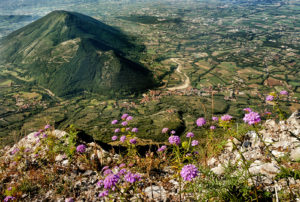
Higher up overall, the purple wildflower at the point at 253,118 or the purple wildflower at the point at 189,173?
the purple wildflower at the point at 253,118

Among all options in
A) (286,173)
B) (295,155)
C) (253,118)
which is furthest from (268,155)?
(253,118)

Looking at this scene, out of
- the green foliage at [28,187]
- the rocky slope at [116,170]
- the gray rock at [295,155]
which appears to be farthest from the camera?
the green foliage at [28,187]

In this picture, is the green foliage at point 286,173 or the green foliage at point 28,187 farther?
the green foliage at point 28,187

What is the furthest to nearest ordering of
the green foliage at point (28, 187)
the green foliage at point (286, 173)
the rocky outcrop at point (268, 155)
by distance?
1. the green foliage at point (28, 187)
2. the rocky outcrop at point (268, 155)
3. the green foliage at point (286, 173)

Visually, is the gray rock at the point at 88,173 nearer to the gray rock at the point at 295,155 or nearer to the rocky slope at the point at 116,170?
the rocky slope at the point at 116,170

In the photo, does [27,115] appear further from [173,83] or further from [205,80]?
[205,80]

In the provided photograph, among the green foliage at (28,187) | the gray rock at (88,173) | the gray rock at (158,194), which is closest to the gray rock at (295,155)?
→ the gray rock at (158,194)

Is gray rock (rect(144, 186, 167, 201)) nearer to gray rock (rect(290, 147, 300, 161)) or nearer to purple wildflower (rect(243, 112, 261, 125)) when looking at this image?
purple wildflower (rect(243, 112, 261, 125))

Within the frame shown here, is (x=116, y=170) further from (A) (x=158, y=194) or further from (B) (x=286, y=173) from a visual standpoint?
(B) (x=286, y=173)

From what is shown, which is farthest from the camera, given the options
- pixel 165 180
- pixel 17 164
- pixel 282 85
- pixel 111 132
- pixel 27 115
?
pixel 282 85

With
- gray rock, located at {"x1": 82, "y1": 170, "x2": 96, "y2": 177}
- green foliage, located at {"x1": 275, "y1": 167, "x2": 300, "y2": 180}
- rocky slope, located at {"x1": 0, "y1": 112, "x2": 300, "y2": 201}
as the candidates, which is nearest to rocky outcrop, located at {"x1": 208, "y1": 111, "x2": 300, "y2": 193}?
rocky slope, located at {"x1": 0, "y1": 112, "x2": 300, "y2": 201}

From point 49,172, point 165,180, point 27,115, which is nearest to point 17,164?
point 49,172
